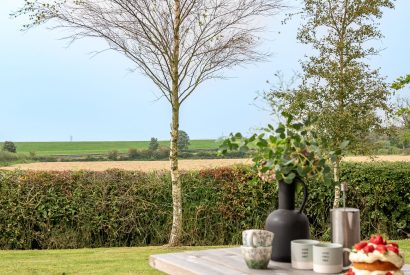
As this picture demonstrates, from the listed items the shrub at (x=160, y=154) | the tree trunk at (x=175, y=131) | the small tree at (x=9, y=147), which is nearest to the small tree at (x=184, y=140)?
the shrub at (x=160, y=154)

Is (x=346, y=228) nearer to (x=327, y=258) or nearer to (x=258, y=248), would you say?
(x=327, y=258)

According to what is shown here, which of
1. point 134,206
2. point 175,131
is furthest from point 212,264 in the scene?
point 134,206

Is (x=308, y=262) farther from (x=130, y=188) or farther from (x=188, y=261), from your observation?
(x=130, y=188)

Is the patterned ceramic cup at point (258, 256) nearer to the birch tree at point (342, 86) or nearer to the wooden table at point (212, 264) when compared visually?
the wooden table at point (212, 264)

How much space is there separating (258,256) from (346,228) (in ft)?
1.57

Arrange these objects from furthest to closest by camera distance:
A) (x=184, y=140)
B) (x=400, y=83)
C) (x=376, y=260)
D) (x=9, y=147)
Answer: (x=9, y=147), (x=184, y=140), (x=400, y=83), (x=376, y=260)

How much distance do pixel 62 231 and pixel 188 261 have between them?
587cm

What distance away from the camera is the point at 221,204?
8836mm

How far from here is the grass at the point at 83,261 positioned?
667cm

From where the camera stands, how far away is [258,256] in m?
3.09

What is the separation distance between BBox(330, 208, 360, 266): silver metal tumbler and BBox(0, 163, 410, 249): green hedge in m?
5.68

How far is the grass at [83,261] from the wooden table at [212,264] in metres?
3.01

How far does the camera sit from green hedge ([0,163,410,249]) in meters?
8.82

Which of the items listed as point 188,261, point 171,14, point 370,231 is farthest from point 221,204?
point 188,261
